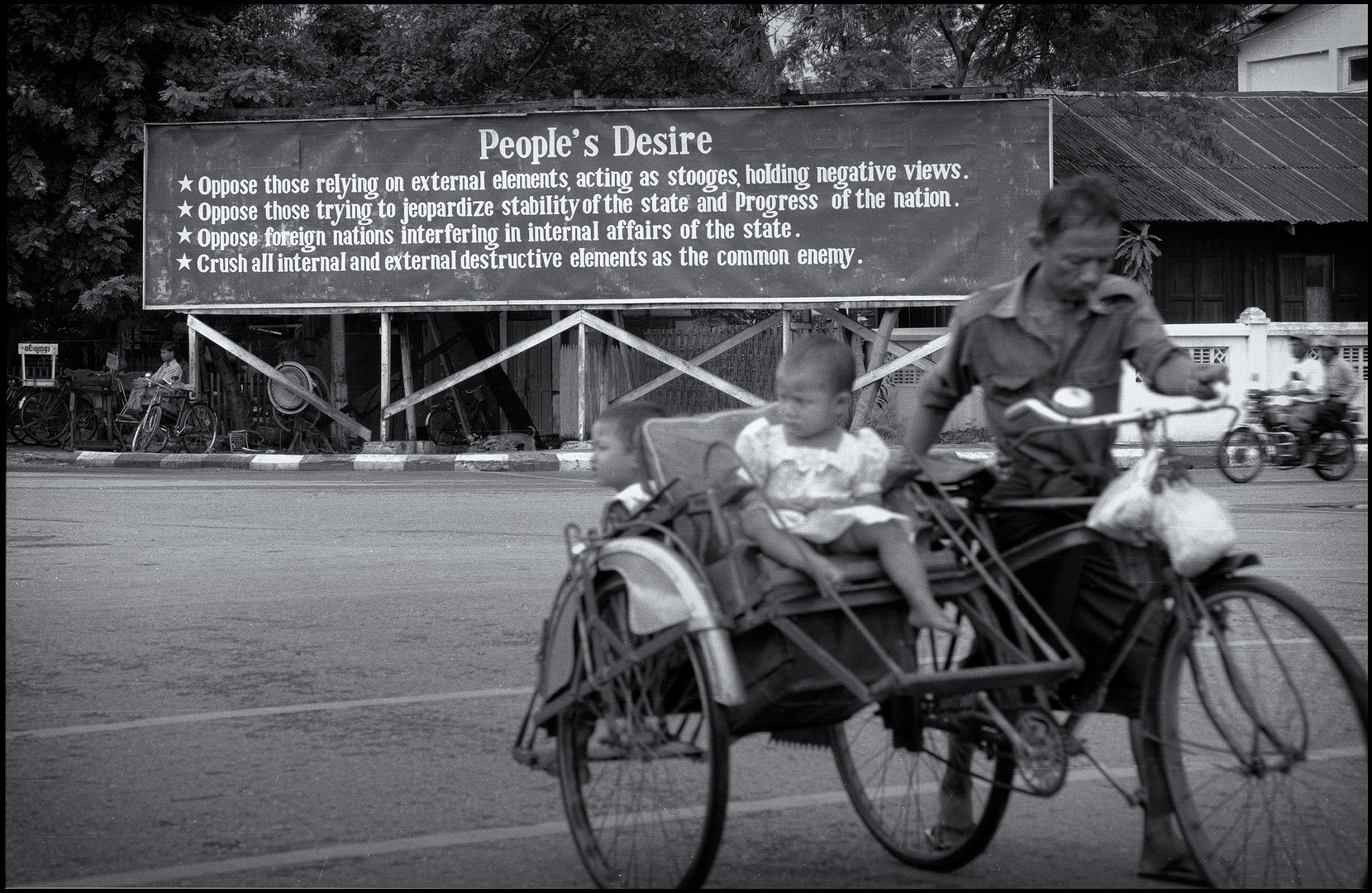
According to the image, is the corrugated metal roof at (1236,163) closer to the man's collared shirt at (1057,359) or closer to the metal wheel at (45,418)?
the metal wheel at (45,418)

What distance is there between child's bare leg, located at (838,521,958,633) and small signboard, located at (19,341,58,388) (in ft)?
69.4

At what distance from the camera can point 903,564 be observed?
12.3ft

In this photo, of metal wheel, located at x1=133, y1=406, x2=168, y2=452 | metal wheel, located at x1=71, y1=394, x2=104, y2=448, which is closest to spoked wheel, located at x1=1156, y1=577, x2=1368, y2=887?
metal wheel, located at x1=133, y1=406, x2=168, y2=452

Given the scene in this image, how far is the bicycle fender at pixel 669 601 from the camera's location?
148 inches

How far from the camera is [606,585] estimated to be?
13.9ft

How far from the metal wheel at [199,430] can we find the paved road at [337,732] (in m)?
9.69

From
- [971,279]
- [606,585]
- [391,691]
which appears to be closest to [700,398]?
[971,279]

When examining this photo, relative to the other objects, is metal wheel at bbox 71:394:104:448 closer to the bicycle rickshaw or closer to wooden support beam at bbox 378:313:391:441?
wooden support beam at bbox 378:313:391:441

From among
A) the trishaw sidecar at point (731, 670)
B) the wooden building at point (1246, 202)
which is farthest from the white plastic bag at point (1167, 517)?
the wooden building at point (1246, 202)

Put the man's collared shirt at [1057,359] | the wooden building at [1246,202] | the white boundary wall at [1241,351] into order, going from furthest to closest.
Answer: the wooden building at [1246,202]
the white boundary wall at [1241,351]
the man's collared shirt at [1057,359]

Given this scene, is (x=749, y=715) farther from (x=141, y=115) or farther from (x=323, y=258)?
(x=141, y=115)

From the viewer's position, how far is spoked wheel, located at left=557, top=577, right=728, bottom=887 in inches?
160

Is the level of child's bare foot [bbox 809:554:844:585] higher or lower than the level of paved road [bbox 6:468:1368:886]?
higher

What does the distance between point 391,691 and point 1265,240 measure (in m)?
25.0
